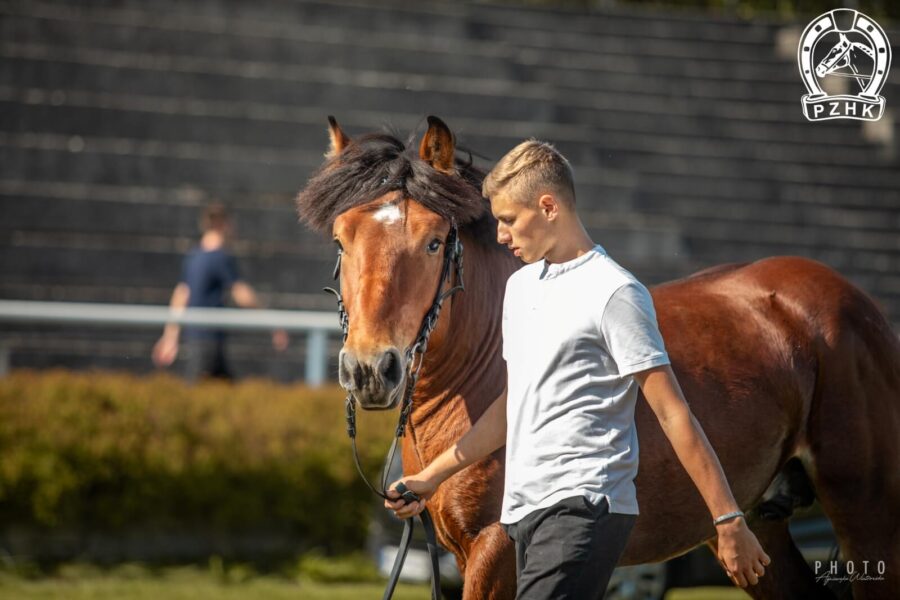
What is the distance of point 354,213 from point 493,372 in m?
0.79

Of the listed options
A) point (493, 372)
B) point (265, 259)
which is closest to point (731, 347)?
point (493, 372)

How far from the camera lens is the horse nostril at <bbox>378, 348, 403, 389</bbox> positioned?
369cm

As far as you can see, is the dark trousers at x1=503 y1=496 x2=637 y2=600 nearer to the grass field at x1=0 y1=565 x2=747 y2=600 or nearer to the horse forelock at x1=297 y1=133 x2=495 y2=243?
the horse forelock at x1=297 y1=133 x2=495 y2=243

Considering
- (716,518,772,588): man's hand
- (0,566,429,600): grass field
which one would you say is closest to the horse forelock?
(716,518,772,588): man's hand

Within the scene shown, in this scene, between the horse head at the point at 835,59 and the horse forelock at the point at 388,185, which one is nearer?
the horse forelock at the point at 388,185

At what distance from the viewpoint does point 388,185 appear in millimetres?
4242

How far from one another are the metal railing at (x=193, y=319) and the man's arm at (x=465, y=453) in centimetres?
570

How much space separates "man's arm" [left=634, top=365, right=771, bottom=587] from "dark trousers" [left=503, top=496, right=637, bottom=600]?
26 cm

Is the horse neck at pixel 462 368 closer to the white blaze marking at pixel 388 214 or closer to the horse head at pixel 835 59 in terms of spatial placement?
the white blaze marking at pixel 388 214

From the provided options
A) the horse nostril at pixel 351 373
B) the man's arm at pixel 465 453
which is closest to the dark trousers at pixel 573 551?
the man's arm at pixel 465 453

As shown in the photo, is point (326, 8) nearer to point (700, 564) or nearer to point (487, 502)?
point (700, 564)

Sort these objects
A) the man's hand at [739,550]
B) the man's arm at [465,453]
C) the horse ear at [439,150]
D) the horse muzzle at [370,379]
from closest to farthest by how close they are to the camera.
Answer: the man's hand at [739,550] → the horse muzzle at [370,379] → the man's arm at [465,453] → the horse ear at [439,150]

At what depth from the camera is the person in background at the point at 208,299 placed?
1011cm

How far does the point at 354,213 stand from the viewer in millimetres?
4168
